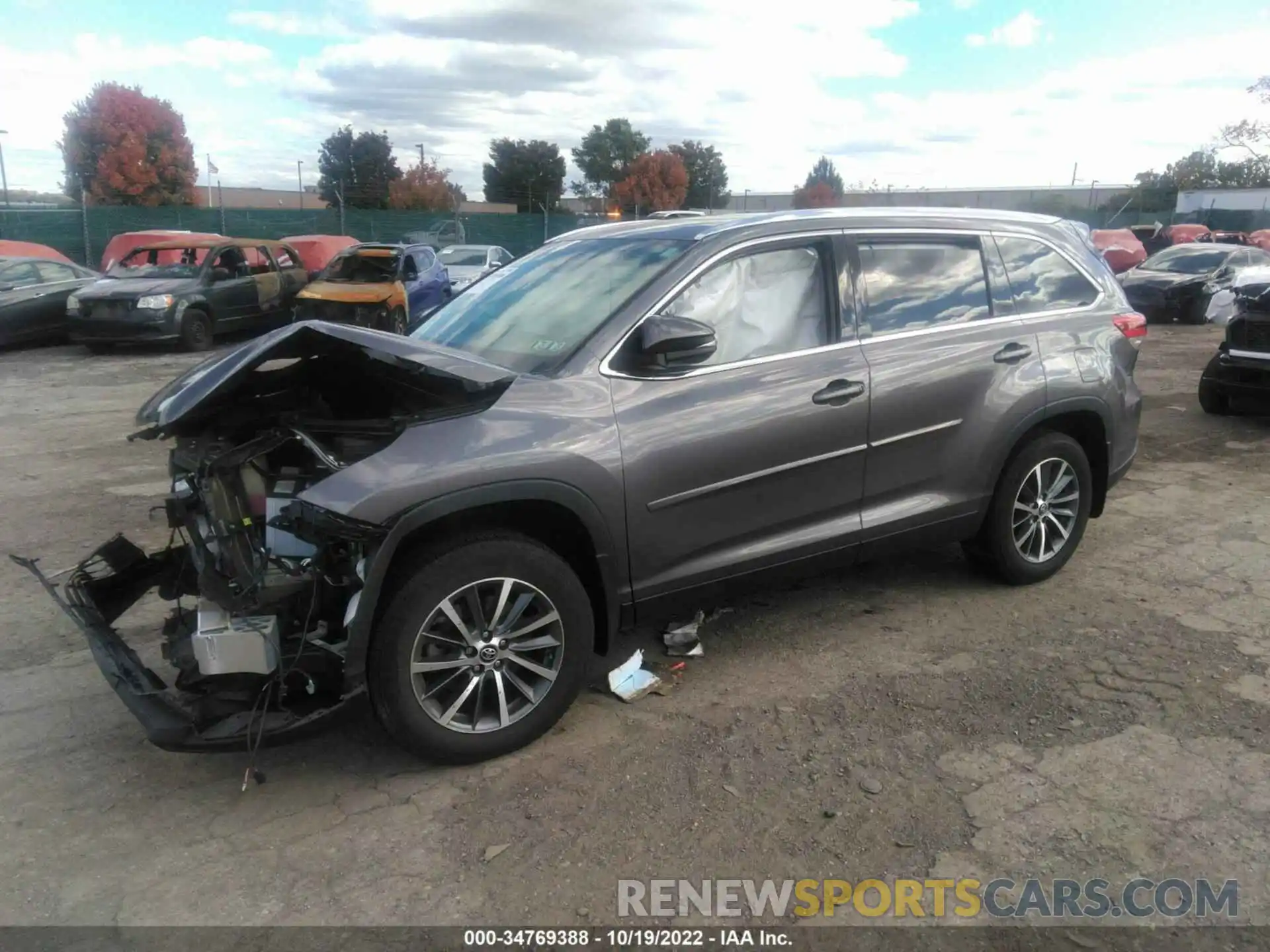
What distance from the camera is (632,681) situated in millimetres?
4098

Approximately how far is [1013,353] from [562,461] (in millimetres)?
2473

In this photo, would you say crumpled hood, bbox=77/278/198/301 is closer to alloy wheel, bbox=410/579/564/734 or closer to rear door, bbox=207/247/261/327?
rear door, bbox=207/247/261/327

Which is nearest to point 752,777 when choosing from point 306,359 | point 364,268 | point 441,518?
point 441,518

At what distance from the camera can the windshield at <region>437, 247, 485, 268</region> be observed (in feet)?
66.5

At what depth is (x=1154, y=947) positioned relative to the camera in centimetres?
265

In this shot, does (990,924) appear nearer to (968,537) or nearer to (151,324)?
(968,537)

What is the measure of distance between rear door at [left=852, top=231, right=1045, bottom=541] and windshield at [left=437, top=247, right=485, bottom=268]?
16.3 m

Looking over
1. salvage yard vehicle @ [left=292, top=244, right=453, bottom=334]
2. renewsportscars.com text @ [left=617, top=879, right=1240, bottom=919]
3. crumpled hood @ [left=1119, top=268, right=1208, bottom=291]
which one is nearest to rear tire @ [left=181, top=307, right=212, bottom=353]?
salvage yard vehicle @ [left=292, top=244, right=453, bottom=334]

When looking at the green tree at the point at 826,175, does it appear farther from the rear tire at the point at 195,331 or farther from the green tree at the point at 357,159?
Result: the rear tire at the point at 195,331

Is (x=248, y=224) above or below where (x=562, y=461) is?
above

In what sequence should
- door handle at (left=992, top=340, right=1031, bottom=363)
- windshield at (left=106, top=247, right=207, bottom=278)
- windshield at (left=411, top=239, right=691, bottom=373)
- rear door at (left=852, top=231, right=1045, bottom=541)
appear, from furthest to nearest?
1. windshield at (left=106, top=247, right=207, bottom=278)
2. door handle at (left=992, top=340, right=1031, bottom=363)
3. rear door at (left=852, top=231, right=1045, bottom=541)
4. windshield at (left=411, top=239, right=691, bottom=373)

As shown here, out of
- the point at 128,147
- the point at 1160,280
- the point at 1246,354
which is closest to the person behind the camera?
the point at 1246,354

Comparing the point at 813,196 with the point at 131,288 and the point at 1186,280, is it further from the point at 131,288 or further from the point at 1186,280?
the point at 131,288

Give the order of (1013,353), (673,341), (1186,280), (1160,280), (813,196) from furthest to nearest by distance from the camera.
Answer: (813,196), (1160,280), (1186,280), (1013,353), (673,341)
